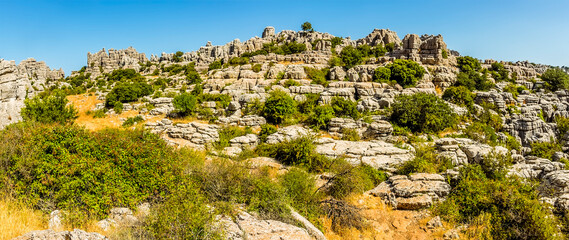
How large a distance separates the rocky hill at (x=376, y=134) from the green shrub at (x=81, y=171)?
481mm

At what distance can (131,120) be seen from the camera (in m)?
23.1

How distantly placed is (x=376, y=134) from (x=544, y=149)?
38.5ft

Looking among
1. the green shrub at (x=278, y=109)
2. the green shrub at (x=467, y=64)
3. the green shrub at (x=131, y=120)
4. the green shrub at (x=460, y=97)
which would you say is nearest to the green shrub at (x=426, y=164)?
the green shrub at (x=278, y=109)

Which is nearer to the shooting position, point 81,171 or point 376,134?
point 81,171

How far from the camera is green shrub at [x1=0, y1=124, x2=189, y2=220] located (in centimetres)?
641

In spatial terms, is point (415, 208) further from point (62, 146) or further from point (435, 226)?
point (62, 146)

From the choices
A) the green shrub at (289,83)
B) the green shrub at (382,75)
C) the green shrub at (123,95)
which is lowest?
the green shrub at (123,95)

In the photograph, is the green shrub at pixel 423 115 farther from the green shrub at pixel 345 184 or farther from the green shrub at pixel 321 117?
the green shrub at pixel 345 184

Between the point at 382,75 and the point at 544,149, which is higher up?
the point at 382,75

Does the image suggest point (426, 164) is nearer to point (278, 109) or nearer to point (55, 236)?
point (278, 109)

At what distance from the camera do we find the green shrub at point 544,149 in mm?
17797

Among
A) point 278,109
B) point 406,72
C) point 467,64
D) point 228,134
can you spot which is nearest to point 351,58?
point 406,72

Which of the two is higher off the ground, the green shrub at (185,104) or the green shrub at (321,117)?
the green shrub at (185,104)

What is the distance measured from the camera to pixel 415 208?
10.0m
